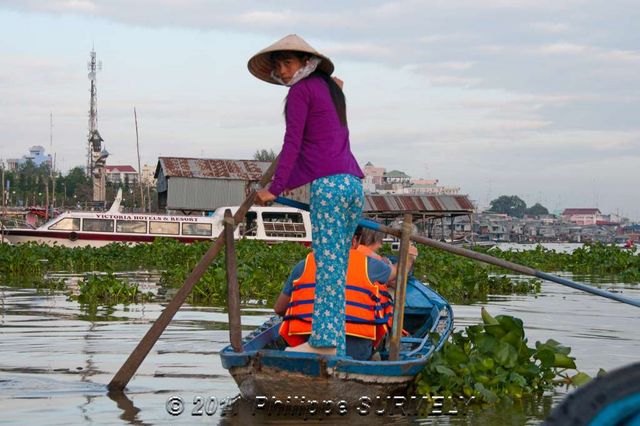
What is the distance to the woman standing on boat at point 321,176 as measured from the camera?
20.0 feet

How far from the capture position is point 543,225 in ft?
573

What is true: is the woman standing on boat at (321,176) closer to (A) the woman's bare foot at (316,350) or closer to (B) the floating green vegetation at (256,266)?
(A) the woman's bare foot at (316,350)

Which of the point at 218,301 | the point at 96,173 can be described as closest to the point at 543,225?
the point at 96,173

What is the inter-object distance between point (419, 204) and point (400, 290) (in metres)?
42.2

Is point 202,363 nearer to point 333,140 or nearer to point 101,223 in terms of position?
point 333,140

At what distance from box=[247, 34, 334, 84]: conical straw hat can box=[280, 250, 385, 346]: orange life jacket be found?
1.16 metres

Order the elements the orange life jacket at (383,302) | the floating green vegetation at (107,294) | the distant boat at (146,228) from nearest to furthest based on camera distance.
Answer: the orange life jacket at (383,302)
the floating green vegetation at (107,294)
the distant boat at (146,228)

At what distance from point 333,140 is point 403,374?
1.46 meters

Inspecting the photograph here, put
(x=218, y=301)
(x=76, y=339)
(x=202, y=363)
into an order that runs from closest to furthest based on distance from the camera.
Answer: (x=202, y=363) → (x=76, y=339) → (x=218, y=301)

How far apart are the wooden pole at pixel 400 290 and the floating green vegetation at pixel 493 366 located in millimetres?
353

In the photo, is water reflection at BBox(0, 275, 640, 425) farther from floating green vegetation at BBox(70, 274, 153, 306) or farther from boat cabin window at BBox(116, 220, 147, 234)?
boat cabin window at BBox(116, 220, 147, 234)

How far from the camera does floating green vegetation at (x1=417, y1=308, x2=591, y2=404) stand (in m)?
6.68

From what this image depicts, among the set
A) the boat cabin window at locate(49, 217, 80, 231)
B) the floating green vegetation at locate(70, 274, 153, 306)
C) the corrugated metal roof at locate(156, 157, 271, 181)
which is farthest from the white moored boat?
the floating green vegetation at locate(70, 274, 153, 306)

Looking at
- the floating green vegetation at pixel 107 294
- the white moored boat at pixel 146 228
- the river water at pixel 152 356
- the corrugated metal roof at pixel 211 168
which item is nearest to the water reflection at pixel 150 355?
the river water at pixel 152 356
